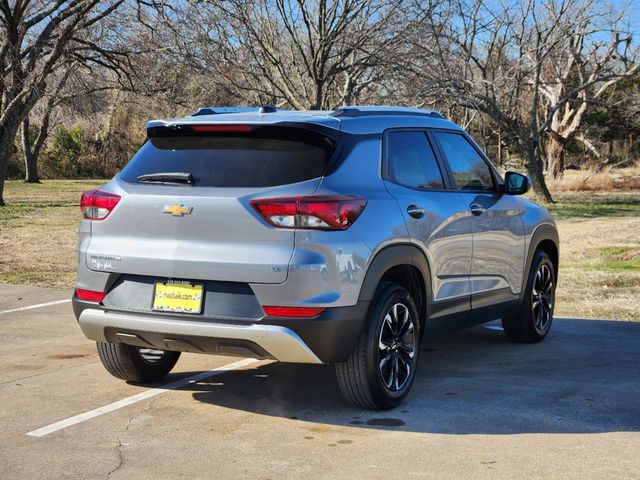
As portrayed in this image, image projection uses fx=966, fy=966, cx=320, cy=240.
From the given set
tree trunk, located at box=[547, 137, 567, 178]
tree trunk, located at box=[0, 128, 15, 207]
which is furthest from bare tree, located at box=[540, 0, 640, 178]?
tree trunk, located at box=[0, 128, 15, 207]

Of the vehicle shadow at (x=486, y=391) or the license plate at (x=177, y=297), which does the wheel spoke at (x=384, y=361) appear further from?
the license plate at (x=177, y=297)

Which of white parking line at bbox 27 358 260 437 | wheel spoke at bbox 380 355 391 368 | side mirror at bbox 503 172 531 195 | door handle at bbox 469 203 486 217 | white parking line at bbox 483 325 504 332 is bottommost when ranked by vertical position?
white parking line at bbox 27 358 260 437

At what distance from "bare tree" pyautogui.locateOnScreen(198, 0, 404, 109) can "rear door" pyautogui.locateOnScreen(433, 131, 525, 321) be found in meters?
15.6

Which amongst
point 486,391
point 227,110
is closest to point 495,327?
point 486,391

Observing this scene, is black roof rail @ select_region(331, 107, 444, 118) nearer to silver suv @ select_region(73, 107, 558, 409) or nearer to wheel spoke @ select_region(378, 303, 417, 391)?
silver suv @ select_region(73, 107, 558, 409)

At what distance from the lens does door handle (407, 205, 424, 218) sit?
19.9 feet

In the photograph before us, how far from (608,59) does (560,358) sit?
26.6m

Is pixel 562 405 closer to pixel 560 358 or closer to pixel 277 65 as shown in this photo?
pixel 560 358

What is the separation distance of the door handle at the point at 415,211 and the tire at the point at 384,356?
18.9 inches

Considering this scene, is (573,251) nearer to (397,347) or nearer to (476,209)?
(476,209)

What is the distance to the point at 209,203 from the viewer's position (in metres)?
5.50

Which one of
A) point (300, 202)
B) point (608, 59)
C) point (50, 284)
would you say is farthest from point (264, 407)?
point (608, 59)

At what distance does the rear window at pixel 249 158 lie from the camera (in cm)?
552

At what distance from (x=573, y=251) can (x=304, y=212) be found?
11.3 metres
